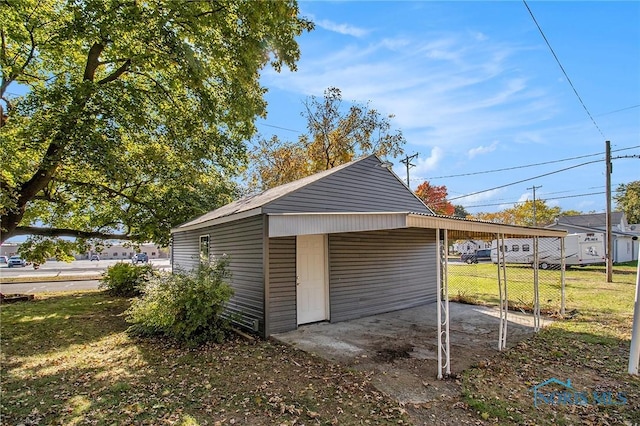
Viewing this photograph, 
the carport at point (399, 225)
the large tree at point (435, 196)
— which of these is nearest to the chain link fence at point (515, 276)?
the carport at point (399, 225)

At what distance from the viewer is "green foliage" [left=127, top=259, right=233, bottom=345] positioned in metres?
6.19

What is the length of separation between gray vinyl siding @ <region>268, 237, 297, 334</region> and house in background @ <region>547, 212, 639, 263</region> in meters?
25.3

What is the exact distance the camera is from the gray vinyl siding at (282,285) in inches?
266

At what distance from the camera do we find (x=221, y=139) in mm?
10977

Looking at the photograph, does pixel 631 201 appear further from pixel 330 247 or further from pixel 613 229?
pixel 330 247

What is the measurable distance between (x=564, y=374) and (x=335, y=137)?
54.6 ft

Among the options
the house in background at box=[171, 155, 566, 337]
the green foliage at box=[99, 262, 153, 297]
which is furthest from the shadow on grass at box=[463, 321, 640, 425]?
the green foliage at box=[99, 262, 153, 297]

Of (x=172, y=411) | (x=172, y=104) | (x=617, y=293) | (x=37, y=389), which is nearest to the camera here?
(x=172, y=411)

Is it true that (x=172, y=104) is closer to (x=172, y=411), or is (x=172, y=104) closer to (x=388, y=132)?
(x=172, y=411)

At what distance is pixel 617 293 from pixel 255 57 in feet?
47.6

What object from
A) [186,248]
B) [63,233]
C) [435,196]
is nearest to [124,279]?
[63,233]

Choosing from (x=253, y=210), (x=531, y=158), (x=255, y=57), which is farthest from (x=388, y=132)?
(x=253, y=210)
